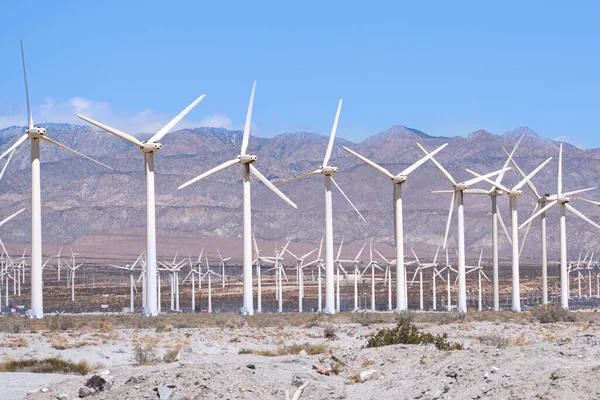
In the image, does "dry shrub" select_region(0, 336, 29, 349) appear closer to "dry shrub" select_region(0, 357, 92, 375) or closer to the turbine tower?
"dry shrub" select_region(0, 357, 92, 375)

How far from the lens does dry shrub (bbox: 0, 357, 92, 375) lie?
2864 cm

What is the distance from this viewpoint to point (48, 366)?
29.1m

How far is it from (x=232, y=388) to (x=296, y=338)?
20395mm

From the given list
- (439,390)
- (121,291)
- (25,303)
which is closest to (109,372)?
(439,390)

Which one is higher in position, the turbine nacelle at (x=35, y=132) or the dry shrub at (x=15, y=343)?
the turbine nacelle at (x=35, y=132)

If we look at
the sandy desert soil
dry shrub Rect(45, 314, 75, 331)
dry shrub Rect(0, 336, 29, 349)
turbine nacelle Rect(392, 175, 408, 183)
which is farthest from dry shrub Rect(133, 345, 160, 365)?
turbine nacelle Rect(392, 175, 408, 183)

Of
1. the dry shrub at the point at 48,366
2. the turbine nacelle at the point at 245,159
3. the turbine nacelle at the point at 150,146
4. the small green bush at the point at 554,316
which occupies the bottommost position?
the small green bush at the point at 554,316

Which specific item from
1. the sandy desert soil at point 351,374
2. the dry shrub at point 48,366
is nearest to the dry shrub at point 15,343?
the sandy desert soil at point 351,374

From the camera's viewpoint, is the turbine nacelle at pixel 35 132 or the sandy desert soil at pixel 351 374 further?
the turbine nacelle at pixel 35 132

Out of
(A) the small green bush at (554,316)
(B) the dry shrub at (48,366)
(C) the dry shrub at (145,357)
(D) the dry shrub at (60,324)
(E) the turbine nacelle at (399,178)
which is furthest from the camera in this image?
(E) the turbine nacelle at (399,178)

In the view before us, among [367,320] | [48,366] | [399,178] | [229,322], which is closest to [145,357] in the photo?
[48,366]

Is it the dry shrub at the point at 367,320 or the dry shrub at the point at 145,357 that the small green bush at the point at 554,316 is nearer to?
the dry shrub at the point at 367,320

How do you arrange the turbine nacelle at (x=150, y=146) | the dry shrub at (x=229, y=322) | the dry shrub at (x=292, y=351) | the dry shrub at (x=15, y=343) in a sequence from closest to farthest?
1. the dry shrub at (x=292, y=351)
2. the dry shrub at (x=15, y=343)
3. the dry shrub at (x=229, y=322)
4. the turbine nacelle at (x=150, y=146)

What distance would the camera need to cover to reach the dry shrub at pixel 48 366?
94.0 feet
